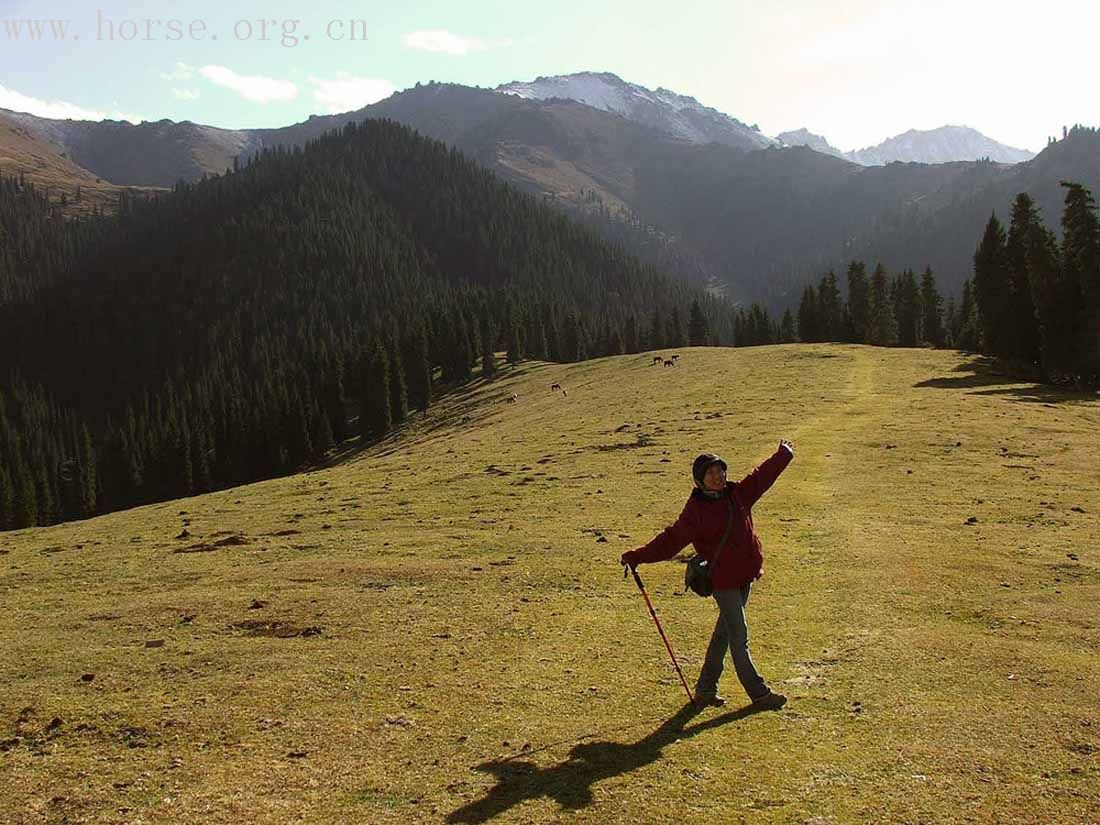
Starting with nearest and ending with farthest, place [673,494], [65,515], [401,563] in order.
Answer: [401,563]
[673,494]
[65,515]

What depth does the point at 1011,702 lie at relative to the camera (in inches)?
490

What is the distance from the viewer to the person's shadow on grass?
32.8ft

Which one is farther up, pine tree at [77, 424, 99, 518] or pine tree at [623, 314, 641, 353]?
pine tree at [623, 314, 641, 353]

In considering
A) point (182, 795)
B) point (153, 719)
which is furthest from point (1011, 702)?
point (153, 719)

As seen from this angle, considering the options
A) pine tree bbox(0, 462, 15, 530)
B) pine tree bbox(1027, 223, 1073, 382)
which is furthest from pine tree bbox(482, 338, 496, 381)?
pine tree bbox(1027, 223, 1073, 382)

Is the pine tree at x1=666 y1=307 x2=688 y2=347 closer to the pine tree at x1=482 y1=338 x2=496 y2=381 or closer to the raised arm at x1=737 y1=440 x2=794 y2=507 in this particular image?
the pine tree at x1=482 y1=338 x2=496 y2=381

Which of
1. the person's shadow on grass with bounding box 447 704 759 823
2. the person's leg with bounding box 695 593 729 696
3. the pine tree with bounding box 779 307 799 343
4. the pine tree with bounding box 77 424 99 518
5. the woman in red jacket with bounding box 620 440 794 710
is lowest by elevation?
the pine tree with bounding box 77 424 99 518

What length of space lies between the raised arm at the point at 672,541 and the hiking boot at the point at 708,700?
246 centimetres

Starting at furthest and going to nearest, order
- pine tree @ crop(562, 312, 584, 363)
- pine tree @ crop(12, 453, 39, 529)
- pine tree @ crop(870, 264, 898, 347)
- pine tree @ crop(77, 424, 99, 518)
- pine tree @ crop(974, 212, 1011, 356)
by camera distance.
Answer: pine tree @ crop(562, 312, 584, 363), pine tree @ crop(77, 424, 99, 518), pine tree @ crop(870, 264, 898, 347), pine tree @ crop(12, 453, 39, 529), pine tree @ crop(974, 212, 1011, 356)

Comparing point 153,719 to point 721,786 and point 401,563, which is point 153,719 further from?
point 401,563

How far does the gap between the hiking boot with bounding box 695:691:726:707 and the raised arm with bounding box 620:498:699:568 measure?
2462 mm

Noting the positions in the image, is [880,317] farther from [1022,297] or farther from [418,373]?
[418,373]

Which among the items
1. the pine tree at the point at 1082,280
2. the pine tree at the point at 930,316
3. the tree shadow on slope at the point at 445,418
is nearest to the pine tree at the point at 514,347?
the tree shadow on slope at the point at 445,418

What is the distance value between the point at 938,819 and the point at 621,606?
1025 cm
